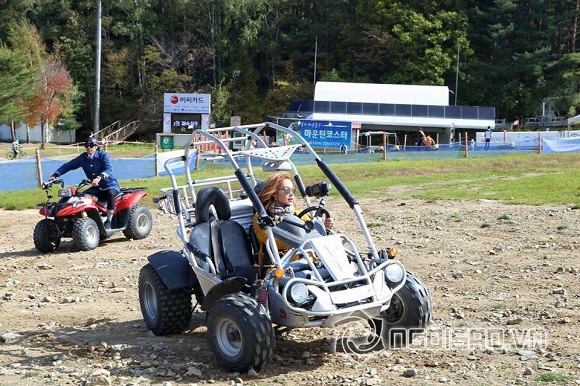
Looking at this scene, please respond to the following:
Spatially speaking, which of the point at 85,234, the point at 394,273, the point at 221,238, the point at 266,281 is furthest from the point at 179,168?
the point at 394,273

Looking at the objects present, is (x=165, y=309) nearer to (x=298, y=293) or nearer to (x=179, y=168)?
(x=298, y=293)

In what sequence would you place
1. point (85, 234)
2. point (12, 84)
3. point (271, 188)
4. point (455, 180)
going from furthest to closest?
point (12, 84), point (455, 180), point (85, 234), point (271, 188)

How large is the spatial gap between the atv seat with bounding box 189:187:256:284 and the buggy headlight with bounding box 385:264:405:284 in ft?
3.98

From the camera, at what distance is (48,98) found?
63781mm

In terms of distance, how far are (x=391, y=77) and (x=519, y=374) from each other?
207 ft

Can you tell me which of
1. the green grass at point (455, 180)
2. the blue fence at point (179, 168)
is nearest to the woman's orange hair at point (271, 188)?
the green grass at point (455, 180)

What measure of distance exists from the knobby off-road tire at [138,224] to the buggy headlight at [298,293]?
8.85 metres

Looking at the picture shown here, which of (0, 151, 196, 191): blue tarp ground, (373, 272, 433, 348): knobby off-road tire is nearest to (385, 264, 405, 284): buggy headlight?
(373, 272, 433, 348): knobby off-road tire

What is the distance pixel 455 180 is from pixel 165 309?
57.7 feet

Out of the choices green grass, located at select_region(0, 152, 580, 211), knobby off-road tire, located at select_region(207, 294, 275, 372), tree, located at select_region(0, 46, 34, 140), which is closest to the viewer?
knobby off-road tire, located at select_region(207, 294, 275, 372)

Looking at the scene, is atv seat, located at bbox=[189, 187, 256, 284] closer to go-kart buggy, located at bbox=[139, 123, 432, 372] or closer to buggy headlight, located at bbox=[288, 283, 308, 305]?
go-kart buggy, located at bbox=[139, 123, 432, 372]

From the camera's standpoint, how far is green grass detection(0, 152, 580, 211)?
1916cm

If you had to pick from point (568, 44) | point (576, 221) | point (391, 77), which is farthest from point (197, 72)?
point (576, 221)

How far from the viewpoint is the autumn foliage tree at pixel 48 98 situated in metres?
62.4
